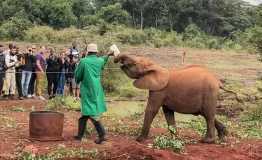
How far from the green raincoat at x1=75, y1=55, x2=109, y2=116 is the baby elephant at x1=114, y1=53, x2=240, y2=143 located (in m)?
0.70

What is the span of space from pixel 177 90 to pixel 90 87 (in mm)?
1829

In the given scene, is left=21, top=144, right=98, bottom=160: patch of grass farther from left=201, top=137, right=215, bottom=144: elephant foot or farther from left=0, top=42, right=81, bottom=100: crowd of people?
left=0, top=42, right=81, bottom=100: crowd of people

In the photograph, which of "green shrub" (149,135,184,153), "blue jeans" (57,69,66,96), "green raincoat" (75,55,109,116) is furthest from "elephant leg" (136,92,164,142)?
"blue jeans" (57,69,66,96)

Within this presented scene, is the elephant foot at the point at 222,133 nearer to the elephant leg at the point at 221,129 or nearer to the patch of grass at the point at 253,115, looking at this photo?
the elephant leg at the point at 221,129

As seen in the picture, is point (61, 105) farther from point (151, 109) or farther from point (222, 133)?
point (222, 133)

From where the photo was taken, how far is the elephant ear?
31.5 ft

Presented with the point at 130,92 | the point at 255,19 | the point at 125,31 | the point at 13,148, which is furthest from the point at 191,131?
the point at 125,31

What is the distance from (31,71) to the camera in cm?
1545

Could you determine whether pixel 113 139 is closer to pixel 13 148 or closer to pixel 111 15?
pixel 13 148

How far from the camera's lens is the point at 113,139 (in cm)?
975

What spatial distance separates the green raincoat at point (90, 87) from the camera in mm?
8961

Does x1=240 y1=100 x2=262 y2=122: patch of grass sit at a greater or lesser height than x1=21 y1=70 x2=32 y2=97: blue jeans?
lesser

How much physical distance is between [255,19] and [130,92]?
20.4 ft

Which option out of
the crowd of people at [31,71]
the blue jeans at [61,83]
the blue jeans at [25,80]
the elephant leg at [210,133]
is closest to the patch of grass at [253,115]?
the elephant leg at [210,133]
